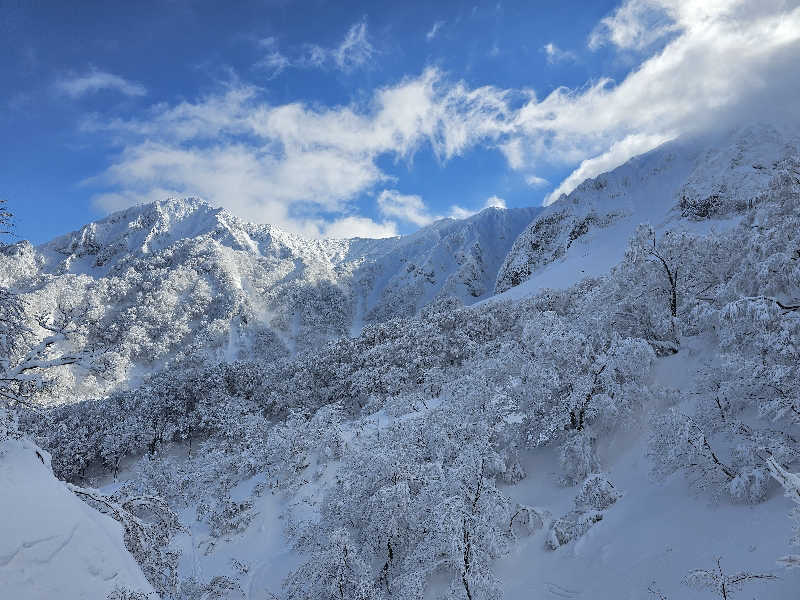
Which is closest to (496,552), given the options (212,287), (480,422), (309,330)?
(480,422)

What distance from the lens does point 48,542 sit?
548 cm

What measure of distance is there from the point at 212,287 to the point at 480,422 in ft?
452

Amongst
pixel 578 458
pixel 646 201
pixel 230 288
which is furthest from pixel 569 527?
pixel 230 288

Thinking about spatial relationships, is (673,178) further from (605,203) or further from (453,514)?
(453,514)

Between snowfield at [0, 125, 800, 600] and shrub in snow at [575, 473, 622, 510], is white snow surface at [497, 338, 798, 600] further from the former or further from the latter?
shrub in snow at [575, 473, 622, 510]

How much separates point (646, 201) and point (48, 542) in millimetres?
118255

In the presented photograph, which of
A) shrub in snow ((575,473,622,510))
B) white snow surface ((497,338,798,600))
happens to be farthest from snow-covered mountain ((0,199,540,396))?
shrub in snow ((575,473,622,510))

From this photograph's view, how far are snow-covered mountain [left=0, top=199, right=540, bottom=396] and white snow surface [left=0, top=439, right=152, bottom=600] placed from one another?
91759 millimetres

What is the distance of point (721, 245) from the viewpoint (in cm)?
1814

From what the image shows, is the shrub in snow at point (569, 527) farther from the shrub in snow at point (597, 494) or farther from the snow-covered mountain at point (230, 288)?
the snow-covered mountain at point (230, 288)

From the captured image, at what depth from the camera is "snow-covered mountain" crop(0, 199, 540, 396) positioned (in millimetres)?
110625

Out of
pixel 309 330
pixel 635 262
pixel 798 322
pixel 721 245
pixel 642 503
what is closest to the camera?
pixel 798 322

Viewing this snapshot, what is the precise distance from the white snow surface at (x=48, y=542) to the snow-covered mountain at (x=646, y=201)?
77.4 meters

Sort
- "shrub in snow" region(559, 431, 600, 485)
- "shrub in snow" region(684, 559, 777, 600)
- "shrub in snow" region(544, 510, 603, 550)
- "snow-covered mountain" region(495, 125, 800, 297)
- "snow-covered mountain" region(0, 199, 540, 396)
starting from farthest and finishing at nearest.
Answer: "snow-covered mountain" region(0, 199, 540, 396) < "snow-covered mountain" region(495, 125, 800, 297) < "shrub in snow" region(559, 431, 600, 485) < "shrub in snow" region(544, 510, 603, 550) < "shrub in snow" region(684, 559, 777, 600)
